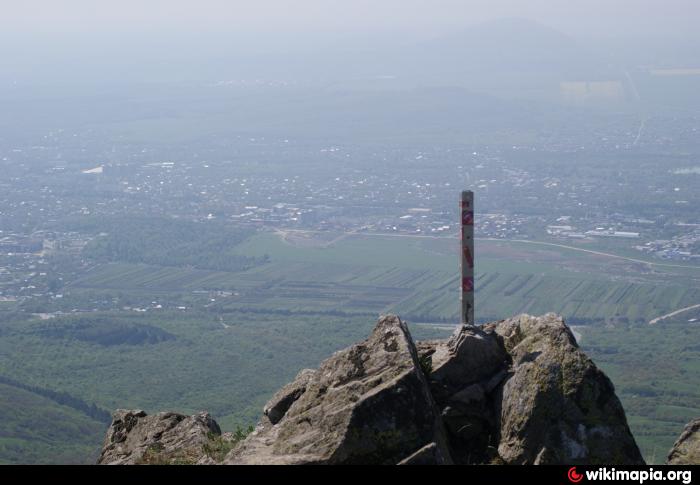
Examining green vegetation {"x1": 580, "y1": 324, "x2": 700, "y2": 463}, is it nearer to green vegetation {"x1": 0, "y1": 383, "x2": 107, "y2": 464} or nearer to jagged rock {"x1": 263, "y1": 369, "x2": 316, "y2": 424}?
green vegetation {"x1": 0, "y1": 383, "x2": 107, "y2": 464}

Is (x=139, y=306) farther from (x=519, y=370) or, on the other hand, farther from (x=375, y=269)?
(x=519, y=370)

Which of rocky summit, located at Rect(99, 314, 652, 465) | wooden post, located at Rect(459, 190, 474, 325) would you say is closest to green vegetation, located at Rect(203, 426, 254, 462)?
rocky summit, located at Rect(99, 314, 652, 465)

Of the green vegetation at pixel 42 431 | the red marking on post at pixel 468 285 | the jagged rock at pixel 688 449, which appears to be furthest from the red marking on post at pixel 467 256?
the green vegetation at pixel 42 431

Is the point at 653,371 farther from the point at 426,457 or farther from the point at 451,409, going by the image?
the point at 426,457

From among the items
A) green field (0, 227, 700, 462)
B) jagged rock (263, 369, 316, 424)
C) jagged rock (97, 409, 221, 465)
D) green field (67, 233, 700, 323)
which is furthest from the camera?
green field (67, 233, 700, 323)

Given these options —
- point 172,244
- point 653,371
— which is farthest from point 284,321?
point 172,244

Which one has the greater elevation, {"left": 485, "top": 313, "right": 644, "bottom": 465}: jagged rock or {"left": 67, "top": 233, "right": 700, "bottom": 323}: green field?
{"left": 485, "top": 313, "right": 644, "bottom": 465}: jagged rock

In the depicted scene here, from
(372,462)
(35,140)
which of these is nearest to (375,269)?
(372,462)
